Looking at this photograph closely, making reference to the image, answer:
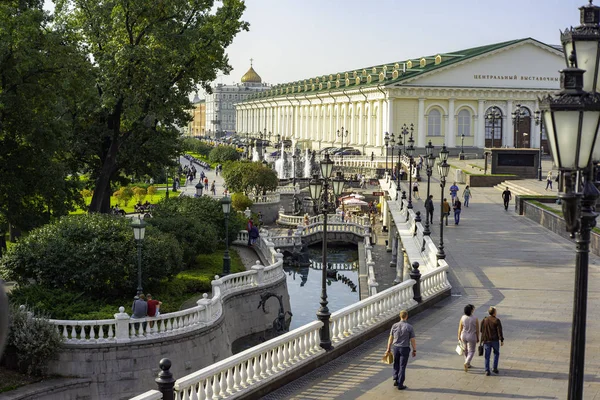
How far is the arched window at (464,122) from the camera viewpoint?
284 feet

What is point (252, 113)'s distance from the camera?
509 feet

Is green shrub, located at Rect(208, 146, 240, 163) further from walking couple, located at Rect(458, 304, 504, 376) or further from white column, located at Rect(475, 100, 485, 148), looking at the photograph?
walking couple, located at Rect(458, 304, 504, 376)

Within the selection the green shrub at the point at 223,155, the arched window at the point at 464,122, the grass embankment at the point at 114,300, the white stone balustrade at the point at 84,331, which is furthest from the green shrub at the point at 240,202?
the green shrub at the point at 223,155

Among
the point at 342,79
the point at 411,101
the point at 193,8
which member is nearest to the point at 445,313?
the point at 193,8

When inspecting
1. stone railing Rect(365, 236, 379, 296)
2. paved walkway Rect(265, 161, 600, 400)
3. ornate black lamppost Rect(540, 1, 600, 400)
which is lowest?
stone railing Rect(365, 236, 379, 296)

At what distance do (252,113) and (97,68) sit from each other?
124m

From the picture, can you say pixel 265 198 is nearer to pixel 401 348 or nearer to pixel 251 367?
pixel 251 367

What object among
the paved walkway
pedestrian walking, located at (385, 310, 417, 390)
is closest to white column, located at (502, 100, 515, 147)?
the paved walkway

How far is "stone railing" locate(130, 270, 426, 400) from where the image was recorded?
12.1 metres

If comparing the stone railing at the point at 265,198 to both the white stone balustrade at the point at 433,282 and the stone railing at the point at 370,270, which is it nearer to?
the stone railing at the point at 370,270

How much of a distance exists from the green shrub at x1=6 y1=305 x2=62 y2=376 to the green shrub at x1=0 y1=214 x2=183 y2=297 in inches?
145

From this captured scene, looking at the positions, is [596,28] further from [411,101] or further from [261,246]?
[411,101]

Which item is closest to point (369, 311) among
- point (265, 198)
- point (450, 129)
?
point (265, 198)

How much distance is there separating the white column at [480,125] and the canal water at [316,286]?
40178 mm
